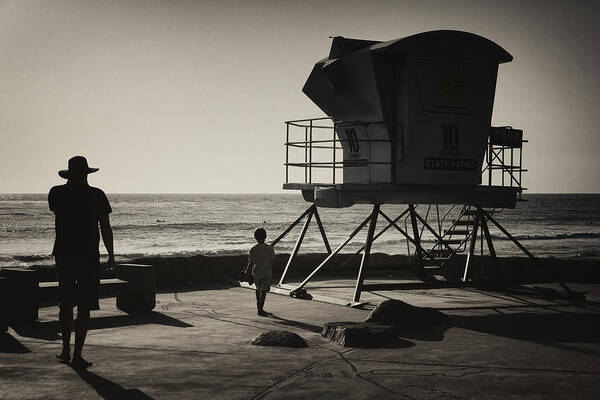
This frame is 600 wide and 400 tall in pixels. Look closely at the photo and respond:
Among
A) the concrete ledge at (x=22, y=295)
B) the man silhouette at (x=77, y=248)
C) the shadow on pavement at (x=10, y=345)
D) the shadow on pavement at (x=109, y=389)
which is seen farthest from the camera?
the concrete ledge at (x=22, y=295)

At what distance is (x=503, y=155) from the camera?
16.3m

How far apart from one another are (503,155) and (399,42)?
12.7ft

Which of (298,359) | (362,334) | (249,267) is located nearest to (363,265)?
(249,267)

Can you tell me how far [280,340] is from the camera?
9.70 metres

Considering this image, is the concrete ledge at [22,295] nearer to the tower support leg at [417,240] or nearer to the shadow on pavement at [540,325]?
the shadow on pavement at [540,325]

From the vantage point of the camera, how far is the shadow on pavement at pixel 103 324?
34.4ft

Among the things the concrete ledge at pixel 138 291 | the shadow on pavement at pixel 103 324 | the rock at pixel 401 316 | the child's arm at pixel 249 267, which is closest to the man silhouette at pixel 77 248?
the shadow on pavement at pixel 103 324

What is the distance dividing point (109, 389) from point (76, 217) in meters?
2.15

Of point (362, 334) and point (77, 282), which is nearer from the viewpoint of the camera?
point (77, 282)

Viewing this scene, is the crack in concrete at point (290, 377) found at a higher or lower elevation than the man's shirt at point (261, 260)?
lower

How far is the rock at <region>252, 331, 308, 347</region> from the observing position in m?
9.65

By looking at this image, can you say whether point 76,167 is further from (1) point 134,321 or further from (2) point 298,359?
(1) point 134,321

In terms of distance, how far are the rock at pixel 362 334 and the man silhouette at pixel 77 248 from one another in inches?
124

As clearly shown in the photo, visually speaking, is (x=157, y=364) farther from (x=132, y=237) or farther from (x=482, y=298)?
(x=132, y=237)
